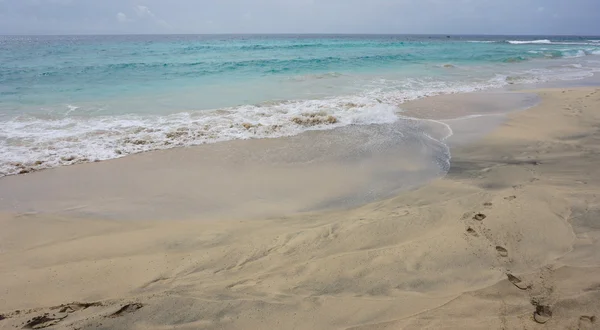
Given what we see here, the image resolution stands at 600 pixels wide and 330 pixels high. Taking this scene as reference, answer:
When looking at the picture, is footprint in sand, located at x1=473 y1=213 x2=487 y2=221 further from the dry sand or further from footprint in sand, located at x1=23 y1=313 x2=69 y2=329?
footprint in sand, located at x1=23 y1=313 x2=69 y2=329

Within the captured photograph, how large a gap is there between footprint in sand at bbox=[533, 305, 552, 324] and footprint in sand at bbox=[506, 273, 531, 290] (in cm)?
22

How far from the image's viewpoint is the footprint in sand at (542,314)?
2.34 meters

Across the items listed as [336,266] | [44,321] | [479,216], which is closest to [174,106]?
[44,321]

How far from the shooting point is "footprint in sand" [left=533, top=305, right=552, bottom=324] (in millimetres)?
2338

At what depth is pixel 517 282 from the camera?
2.73m

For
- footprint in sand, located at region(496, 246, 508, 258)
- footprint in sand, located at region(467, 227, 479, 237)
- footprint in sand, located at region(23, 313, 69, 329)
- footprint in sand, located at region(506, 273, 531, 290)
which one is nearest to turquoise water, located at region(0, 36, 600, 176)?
footprint in sand, located at region(23, 313, 69, 329)

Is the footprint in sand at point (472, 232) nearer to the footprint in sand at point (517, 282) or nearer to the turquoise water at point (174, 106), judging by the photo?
the footprint in sand at point (517, 282)

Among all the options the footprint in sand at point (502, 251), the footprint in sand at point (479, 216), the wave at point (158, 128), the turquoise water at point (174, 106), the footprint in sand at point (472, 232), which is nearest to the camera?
the footprint in sand at point (502, 251)

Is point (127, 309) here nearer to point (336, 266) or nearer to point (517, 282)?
point (336, 266)

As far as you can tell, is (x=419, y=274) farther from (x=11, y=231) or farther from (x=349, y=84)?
(x=349, y=84)

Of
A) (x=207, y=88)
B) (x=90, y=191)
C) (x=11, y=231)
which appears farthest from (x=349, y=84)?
(x=11, y=231)

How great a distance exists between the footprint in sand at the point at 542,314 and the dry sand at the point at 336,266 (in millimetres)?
12

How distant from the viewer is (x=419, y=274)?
9.46 feet

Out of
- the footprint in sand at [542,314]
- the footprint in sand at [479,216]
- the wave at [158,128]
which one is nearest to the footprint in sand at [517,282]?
the footprint in sand at [542,314]
